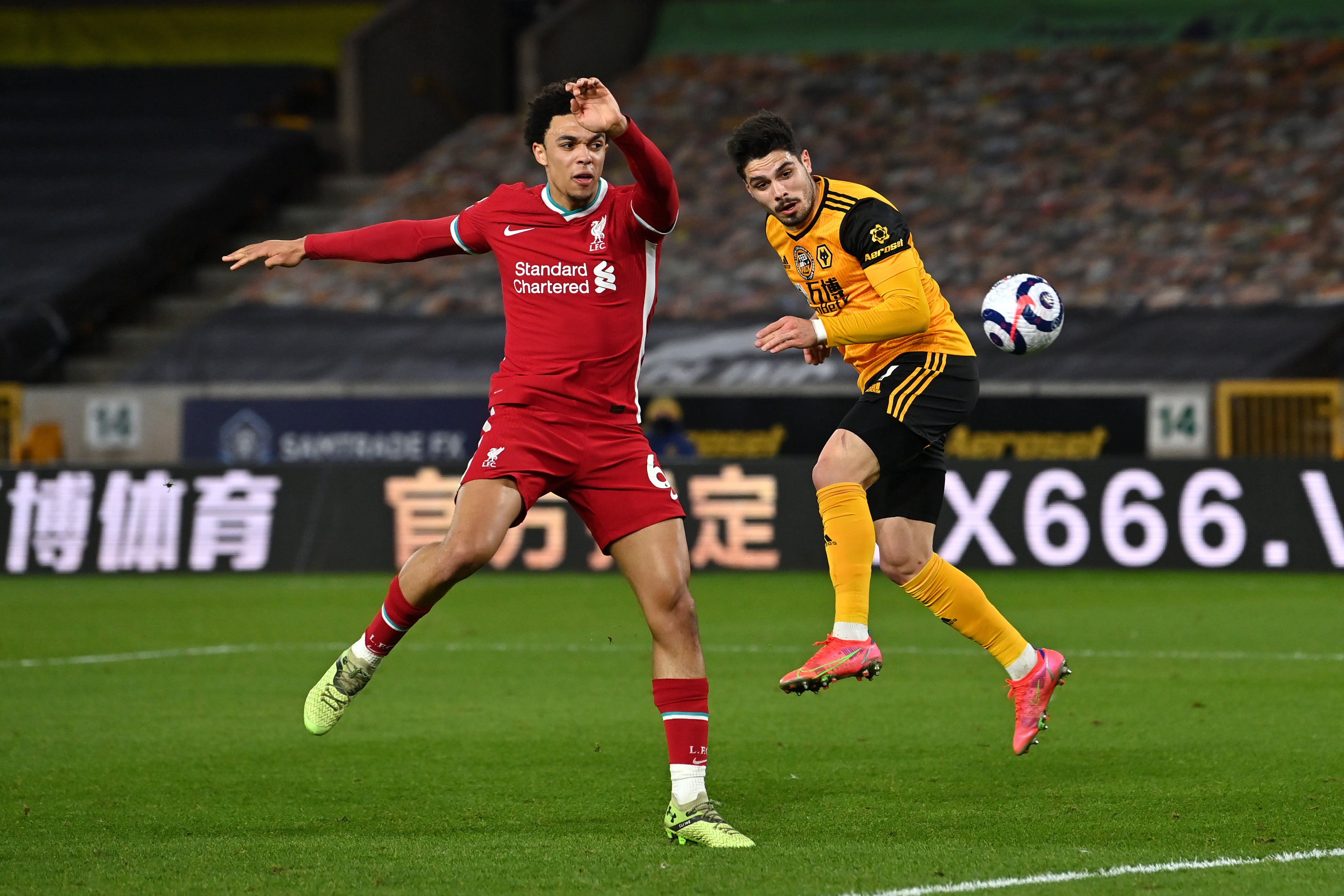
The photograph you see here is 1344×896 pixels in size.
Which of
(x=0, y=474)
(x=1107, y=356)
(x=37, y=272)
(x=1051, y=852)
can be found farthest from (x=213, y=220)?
(x=1051, y=852)

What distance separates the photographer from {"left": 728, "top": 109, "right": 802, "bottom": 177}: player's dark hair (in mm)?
6125

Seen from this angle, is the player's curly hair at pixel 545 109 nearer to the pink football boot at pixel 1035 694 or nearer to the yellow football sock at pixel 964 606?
the yellow football sock at pixel 964 606

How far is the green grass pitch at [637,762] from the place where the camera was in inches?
189

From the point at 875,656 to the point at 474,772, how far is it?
5.15ft

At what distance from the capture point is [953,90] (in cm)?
2455

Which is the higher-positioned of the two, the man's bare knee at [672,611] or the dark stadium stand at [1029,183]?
the dark stadium stand at [1029,183]

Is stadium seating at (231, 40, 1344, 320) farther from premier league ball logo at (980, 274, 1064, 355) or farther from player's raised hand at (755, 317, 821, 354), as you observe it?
player's raised hand at (755, 317, 821, 354)

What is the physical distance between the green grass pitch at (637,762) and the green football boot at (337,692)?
318 mm

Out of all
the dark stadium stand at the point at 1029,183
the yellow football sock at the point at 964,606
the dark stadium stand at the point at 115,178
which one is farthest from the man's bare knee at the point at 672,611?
the dark stadium stand at the point at 115,178

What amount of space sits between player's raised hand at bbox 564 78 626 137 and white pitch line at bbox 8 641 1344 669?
5.46 meters

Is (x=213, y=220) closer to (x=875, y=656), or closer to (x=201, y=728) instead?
(x=201, y=728)

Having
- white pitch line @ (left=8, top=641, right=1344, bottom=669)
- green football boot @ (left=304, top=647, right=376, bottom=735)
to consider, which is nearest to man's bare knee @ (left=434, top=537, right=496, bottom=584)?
green football boot @ (left=304, top=647, right=376, bottom=735)

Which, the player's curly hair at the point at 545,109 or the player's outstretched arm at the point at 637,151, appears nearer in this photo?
the player's outstretched arm at the point at 637,151

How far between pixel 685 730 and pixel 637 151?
1.73 meters
